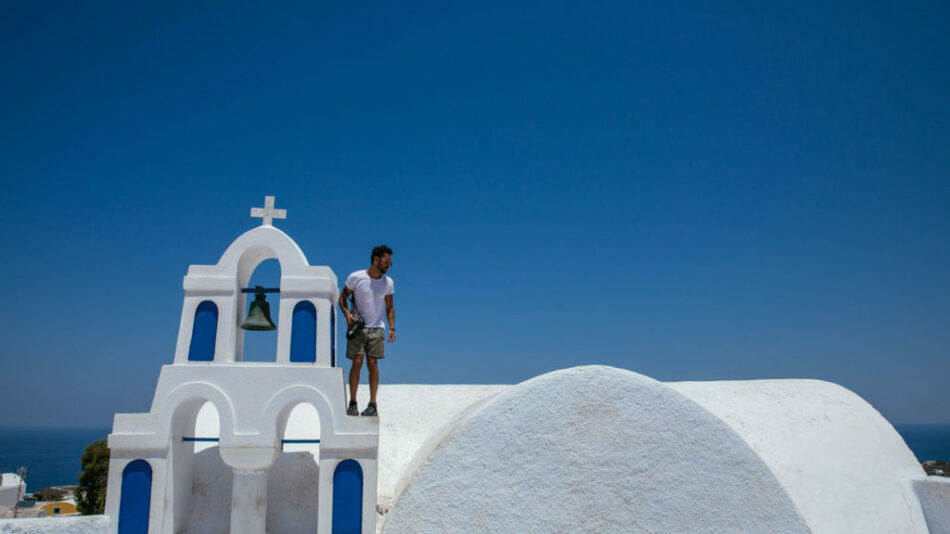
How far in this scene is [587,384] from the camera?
564 cm

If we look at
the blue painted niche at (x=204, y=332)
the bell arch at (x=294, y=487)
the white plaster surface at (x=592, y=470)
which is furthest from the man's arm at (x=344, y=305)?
the white plaster surface at (x=592, y=470)

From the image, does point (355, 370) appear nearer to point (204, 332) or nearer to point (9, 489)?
point (204, 332)

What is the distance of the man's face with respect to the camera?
21.2 feet

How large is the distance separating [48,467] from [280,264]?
5853 inches

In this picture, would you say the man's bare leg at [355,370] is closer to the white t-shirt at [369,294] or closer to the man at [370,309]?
the man at [370,309]

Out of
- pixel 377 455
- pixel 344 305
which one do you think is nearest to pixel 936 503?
pixel 377 455

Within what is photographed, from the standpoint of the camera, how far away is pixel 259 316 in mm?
6488

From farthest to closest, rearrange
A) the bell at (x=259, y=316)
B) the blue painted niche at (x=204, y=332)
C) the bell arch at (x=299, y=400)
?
the bell at (x=259, y=316) → the blue painted niche at (x=204, y=332) → the bell arch at (x=299, y=400)

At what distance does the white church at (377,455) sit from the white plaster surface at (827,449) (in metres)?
0.08

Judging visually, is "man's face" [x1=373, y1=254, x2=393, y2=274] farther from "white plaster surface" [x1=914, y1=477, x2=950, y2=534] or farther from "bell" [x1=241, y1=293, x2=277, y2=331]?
"white plaster surface" [x1=914, y1=477, x2=950, y2=534]

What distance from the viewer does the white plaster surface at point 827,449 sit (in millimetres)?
7312

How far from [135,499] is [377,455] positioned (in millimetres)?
2264

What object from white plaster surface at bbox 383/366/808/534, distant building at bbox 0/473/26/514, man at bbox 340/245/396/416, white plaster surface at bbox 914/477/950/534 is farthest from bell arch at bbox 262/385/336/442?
distant building at bbox 0/473/26/514

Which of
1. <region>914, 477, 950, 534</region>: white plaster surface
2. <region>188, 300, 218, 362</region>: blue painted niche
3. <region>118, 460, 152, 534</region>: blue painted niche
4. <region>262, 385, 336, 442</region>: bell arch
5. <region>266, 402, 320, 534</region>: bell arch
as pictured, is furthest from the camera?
<region>914, 477, 950, 534</region>: white plaster surface
